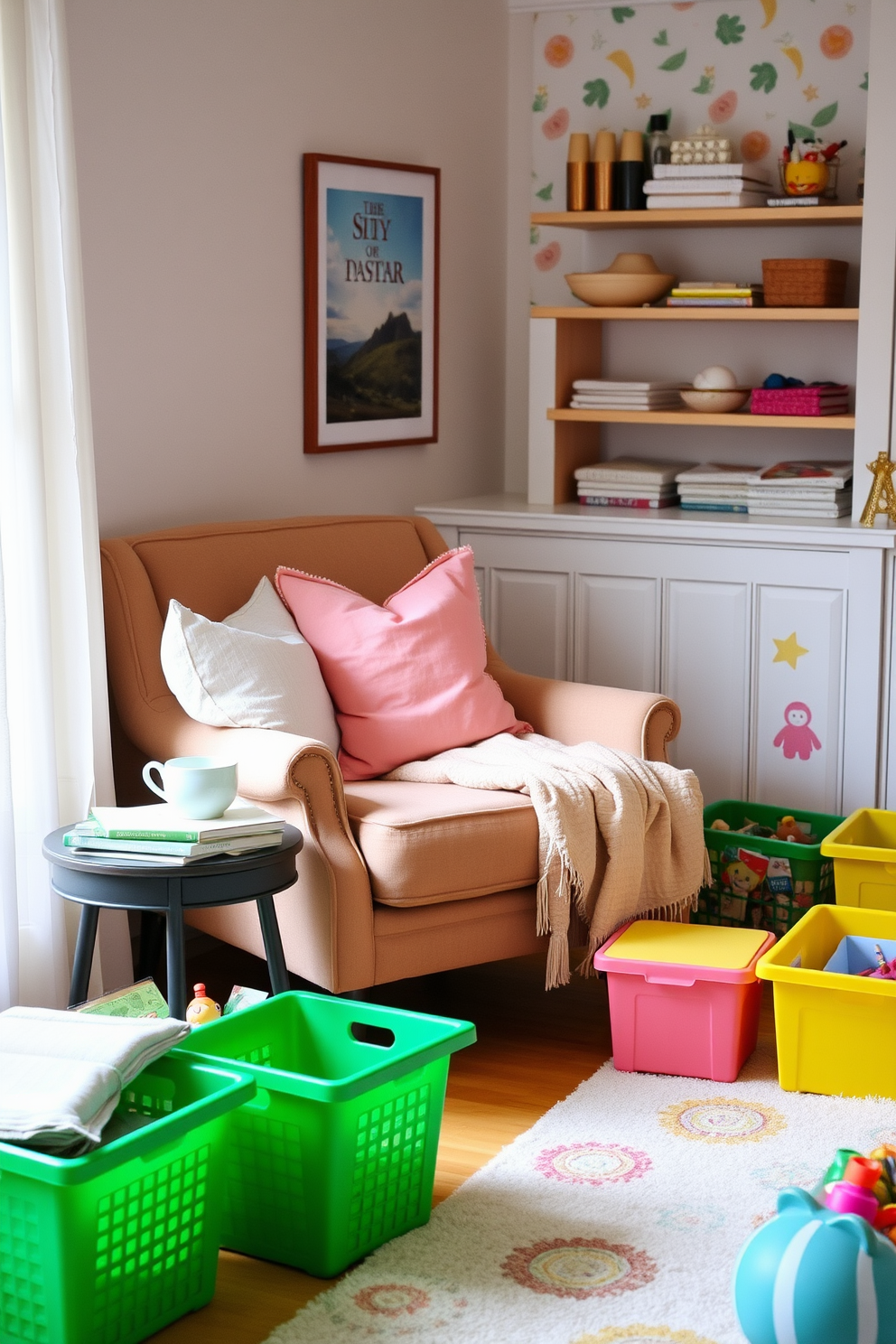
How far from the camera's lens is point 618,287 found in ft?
13.3

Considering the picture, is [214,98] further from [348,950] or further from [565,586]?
[348,950]

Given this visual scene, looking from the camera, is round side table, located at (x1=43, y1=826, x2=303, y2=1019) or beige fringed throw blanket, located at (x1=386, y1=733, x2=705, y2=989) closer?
round side table, located at (x1=43, y1=826, x2=303, y2=1019)

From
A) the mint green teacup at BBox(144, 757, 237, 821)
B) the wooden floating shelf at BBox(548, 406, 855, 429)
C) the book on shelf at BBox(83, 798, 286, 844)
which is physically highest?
the wooden floating shelf at BBox(548, 406, 855, 429)

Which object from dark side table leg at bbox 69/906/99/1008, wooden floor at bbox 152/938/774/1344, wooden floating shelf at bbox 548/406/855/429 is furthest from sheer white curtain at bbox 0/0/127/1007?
wooden floating shelf at bbox 548/406/855/429

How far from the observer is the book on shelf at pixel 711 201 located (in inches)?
153

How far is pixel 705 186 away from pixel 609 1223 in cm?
266

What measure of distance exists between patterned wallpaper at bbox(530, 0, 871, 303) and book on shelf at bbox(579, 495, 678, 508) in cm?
68

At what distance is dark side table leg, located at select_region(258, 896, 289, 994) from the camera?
256cm

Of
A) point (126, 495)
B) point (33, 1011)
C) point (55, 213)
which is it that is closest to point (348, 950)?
point (33, 1011)

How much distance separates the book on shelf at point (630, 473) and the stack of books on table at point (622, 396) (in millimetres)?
157

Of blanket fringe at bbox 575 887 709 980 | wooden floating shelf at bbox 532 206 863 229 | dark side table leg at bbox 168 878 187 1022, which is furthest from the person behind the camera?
wooden floating shelf at bbox 532 206 863 229

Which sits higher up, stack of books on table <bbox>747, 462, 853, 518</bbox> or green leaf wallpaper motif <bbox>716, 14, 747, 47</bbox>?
green leaf wallpaper motif <bbox>716, 14, 747, 47</bbox>

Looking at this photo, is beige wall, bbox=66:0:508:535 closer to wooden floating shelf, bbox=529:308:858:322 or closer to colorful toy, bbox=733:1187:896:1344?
wooden floating shelf, bbox=529:308:858:322

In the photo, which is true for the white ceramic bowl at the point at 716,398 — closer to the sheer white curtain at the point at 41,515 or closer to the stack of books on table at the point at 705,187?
the stack of books on table at the point at 705,187
